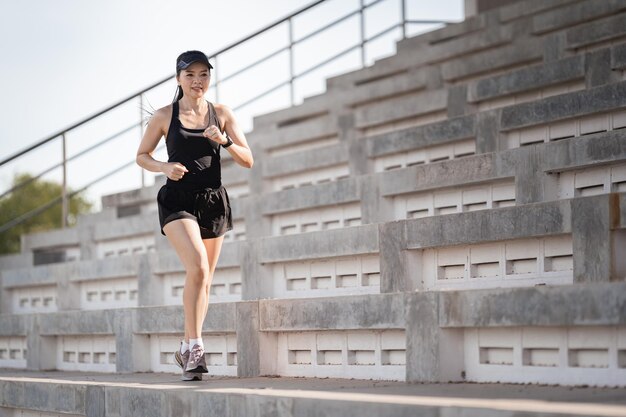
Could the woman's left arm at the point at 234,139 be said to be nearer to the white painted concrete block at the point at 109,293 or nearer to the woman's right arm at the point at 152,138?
the woman's right arm at the point at 152,138

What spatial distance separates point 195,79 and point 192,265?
0.94 meters

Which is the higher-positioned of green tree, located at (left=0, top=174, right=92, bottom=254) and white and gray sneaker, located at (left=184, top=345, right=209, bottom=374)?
green tree, located at (left=0, top=174, right=92, bottom=254)

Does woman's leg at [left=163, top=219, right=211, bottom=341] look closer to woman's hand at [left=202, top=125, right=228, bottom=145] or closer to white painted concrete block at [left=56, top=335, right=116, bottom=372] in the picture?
woman's hand at [left=202, top=125, right=228, bottom=145]

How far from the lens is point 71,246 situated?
11461 millimetres

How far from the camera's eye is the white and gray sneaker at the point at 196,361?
6.11 m

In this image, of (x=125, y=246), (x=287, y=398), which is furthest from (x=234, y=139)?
(x=125, y=246)

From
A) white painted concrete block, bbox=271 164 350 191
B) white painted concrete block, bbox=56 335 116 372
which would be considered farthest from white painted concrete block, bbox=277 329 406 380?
white painted concrete block, bbox=271 164 350 191

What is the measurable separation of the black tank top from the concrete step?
1014mm

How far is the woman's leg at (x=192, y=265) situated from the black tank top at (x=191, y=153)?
0.21 m

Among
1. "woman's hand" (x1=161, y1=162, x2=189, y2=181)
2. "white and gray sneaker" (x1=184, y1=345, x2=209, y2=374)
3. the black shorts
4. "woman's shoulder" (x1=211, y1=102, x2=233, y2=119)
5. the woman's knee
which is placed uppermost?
"woman's shoulder" (x1=211, y1=102, x2=233, y2=119)

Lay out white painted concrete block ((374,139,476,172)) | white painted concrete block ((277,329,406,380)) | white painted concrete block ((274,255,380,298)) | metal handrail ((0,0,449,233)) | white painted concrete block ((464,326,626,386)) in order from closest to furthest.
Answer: white painted concrete block ((464,326,626,386)) → white painted concrete block ((277,329,406,380)) → white painted concrete block ((274,255,380,298)) → white painted concrete block ((374,139,476,172)) → metal handrail ((0,0,449,233))

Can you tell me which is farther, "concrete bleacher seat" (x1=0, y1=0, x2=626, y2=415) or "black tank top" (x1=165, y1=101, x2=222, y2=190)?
"black tank top" (x1=165, y1=101, x2=222, y2=190)

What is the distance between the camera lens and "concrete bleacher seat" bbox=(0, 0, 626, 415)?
5184mm

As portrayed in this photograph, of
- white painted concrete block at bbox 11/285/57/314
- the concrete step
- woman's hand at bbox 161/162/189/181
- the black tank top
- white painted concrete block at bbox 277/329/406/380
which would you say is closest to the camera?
the concrete step
